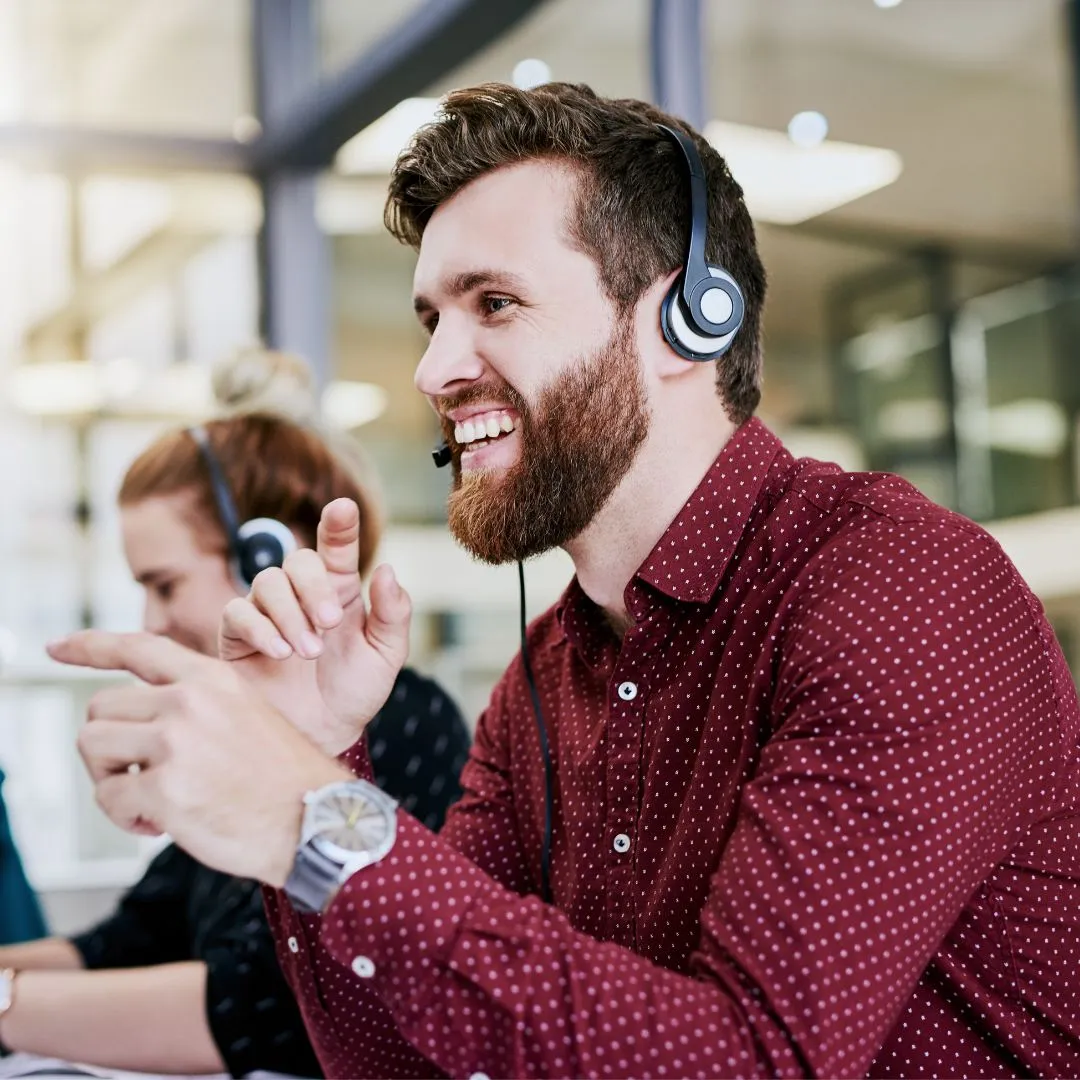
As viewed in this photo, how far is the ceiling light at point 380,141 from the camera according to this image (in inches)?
116

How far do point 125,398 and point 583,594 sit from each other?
2.21 m

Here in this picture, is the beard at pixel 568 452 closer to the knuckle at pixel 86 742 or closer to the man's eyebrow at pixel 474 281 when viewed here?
the man's eyebrow at pixel 474 281

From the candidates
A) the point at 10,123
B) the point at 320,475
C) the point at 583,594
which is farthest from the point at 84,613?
the point at 583,594

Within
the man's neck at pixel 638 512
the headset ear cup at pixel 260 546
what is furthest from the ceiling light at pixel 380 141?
the man's neck at pixel 638 512

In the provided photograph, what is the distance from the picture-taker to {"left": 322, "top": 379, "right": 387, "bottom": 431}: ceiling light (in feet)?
10.5

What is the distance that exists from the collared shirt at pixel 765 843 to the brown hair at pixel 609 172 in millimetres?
189

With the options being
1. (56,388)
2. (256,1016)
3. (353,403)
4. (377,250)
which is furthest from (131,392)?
(256,1016)

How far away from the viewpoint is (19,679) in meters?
2.96

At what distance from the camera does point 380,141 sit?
3088mm

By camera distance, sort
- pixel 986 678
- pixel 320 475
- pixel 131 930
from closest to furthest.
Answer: pixel 986 678 → pixel 320 475 → pixel 131 930

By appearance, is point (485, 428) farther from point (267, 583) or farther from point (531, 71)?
point (531, 71)

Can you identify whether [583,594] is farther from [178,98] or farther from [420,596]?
[178,98]

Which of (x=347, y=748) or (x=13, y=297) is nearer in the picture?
(x=347, y=748)

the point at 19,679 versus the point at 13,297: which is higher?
the point at 13,297
